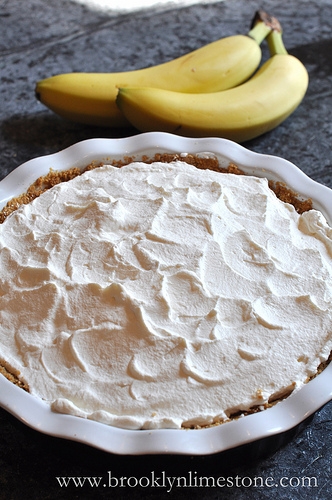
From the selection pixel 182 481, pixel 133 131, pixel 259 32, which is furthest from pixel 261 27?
pixel 182 481

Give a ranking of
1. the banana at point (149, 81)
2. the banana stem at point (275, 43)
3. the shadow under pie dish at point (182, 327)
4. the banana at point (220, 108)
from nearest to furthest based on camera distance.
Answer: the shadow under pie dish at point (182, 327)
the banana at point (220, 108)
the banana at point (149, 81)
the banana stem at point (275, 43)

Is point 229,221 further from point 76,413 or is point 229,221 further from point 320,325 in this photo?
point 76,413

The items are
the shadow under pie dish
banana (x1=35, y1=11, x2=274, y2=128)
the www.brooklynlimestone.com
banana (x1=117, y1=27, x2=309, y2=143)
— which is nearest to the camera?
the shadow under pie dish

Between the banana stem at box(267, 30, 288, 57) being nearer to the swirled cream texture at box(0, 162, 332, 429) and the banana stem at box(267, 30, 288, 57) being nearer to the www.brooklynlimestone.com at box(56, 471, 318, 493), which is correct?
the swirled cream texture at box(0, 162, 332, 429)

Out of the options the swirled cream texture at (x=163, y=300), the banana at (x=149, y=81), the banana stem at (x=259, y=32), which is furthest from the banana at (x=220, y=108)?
the swirled cream texture at (x=163, y=300)

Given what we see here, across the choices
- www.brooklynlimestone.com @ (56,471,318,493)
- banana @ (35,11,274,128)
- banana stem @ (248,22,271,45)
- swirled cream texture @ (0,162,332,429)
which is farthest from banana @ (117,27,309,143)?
www.brooklynlimestone.com @ (56,471,318,493)

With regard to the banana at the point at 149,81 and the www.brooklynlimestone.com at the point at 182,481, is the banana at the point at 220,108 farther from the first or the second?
the www.brooklynlimestone.com at the point at 182,481

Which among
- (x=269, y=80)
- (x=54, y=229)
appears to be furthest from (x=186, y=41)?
(x=54, y=229)
